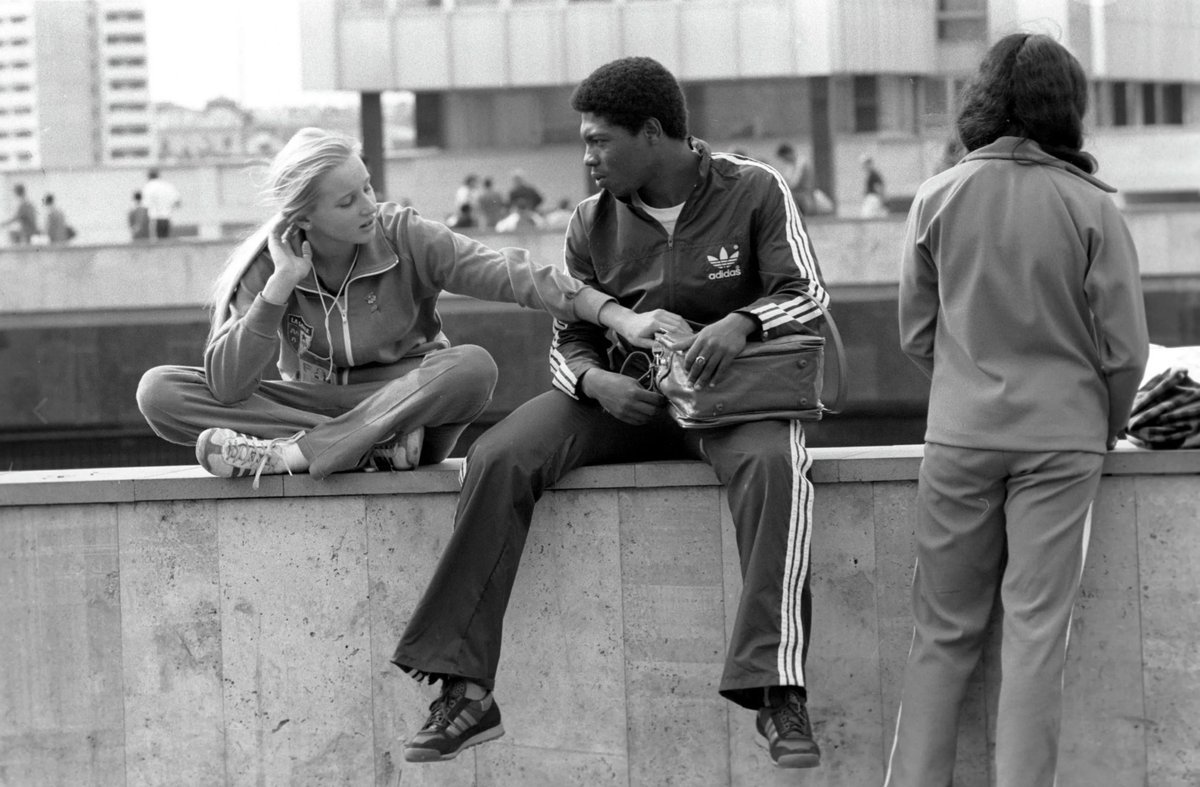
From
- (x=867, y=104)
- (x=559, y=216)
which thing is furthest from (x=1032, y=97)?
(x=867, y=104)

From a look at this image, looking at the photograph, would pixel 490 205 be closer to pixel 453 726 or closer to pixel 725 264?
pixel 725 264

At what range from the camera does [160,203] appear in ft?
80.0

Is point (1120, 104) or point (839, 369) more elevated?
point (1120, 104)

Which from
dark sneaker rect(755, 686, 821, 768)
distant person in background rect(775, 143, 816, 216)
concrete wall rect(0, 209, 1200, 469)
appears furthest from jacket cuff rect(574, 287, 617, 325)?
distant person in background rect(775, 143, 816, 216)

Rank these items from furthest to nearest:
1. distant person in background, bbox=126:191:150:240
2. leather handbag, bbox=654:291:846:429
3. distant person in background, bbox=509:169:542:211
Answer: distant person in background, bbox=509:169:542:211
distant person in background, bbox=126:191:150:240
leather handbag, bbox=654:291:846:429

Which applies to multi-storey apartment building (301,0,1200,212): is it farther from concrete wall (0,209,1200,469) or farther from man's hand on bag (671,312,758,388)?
man's hand on bag (671,312,758,388)

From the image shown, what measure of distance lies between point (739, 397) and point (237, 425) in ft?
5.41

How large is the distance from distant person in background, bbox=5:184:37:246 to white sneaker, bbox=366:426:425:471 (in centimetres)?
1966

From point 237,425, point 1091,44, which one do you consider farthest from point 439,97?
point 237,425

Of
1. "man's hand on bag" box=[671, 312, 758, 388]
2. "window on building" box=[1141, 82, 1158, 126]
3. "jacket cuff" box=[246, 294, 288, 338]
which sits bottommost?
"man's hand on bag" box=[671, 312, 758, 388]

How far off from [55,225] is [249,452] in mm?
20215

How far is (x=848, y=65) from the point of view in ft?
91.0

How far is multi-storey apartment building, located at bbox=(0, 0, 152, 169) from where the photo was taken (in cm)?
2545

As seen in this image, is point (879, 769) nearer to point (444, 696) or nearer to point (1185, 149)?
point (444, 696)
